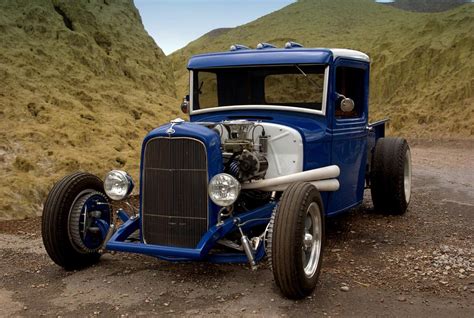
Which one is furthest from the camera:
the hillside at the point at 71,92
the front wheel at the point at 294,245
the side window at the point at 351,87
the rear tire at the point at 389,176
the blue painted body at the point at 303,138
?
the hillside at the point at 71,92

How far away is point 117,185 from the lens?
519cm

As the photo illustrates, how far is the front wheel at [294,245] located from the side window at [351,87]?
178 centimetres

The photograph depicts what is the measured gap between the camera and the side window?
621 centimetres

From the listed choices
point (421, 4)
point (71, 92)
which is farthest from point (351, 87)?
point (421, 4)

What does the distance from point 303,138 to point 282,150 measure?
0.23 m

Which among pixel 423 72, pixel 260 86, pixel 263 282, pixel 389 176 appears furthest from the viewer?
pixel 423 72

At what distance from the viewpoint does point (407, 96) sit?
87.2 ft

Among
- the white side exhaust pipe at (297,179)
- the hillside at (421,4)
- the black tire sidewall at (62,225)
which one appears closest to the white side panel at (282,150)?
the white side exhaust pipe at (297,179)

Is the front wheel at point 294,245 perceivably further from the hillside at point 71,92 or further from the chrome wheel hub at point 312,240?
the hillside at point 71,92

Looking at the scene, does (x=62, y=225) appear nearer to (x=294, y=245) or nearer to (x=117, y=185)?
(x=117, y=185)

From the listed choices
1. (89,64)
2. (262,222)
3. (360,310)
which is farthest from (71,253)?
(89,64)

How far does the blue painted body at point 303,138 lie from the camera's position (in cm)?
477

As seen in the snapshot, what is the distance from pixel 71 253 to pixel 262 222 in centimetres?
178

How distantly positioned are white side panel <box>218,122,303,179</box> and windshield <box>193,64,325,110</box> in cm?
53
